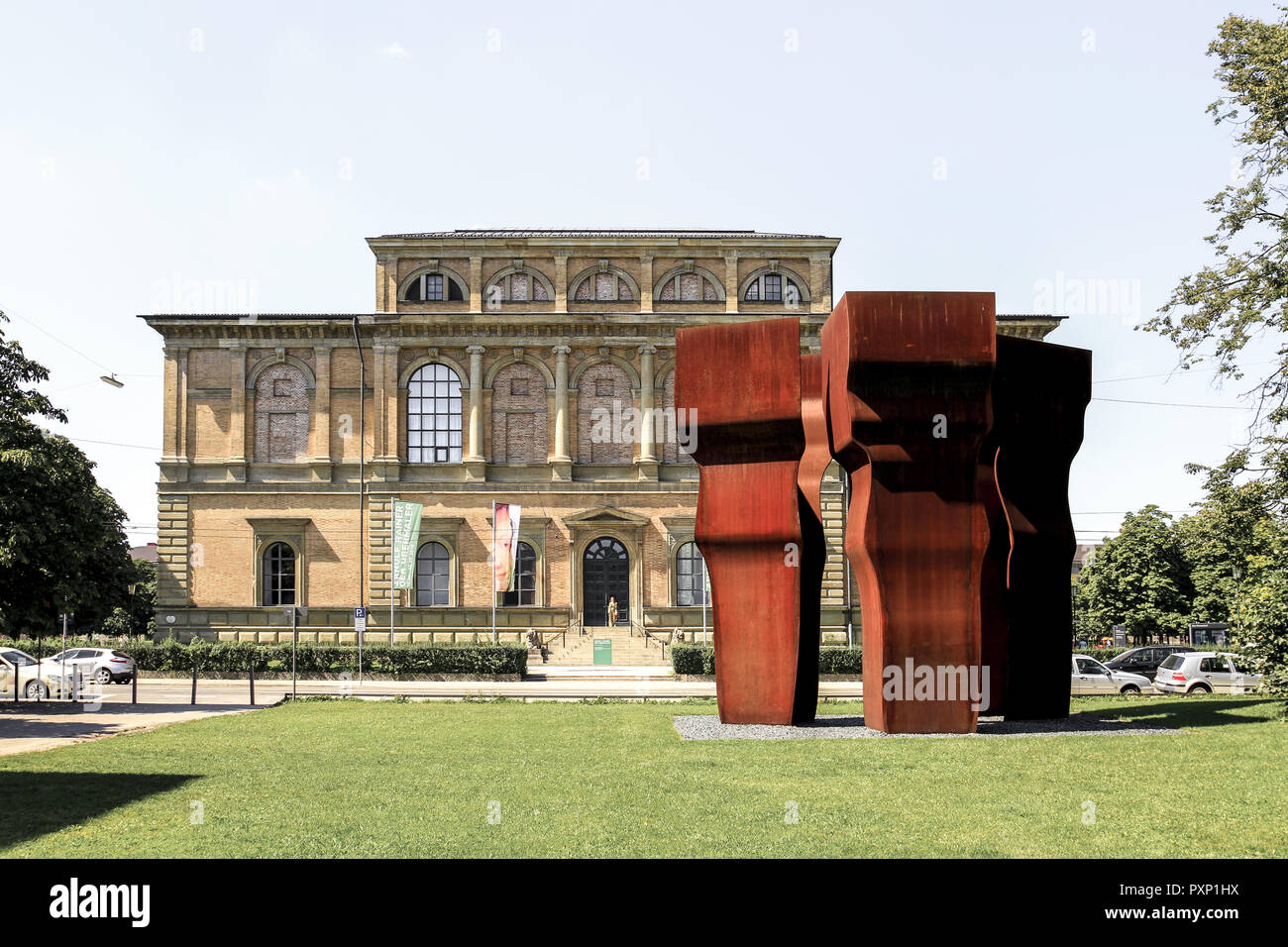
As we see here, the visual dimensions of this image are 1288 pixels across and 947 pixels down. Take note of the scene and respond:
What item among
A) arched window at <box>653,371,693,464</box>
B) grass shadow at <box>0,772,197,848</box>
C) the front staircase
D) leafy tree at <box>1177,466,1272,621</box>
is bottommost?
the front staircase

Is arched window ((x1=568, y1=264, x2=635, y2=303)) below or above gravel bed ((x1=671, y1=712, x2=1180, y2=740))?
above

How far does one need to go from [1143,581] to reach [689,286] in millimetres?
31790

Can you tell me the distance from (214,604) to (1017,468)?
37.1m

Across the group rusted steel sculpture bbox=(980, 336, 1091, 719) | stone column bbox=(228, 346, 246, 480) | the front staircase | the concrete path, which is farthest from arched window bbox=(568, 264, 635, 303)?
rusted steel sculpture bbox=(980, 336, 1091, 719)

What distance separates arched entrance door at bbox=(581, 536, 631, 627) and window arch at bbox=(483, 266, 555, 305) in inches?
443

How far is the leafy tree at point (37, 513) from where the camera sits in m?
23.0

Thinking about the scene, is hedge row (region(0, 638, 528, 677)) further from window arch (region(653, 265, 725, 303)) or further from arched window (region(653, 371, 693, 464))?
window arch (region(653, 265, 725, 303))

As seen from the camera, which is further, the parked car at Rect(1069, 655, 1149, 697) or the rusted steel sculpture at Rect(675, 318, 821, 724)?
the parked car at Rect(1069, 655, 1149, 697)

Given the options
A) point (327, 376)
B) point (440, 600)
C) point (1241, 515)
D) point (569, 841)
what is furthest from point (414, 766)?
point (327, 376)

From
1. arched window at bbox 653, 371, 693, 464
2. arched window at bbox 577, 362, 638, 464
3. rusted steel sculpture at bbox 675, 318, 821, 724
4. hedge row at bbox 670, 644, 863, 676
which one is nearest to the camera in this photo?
rusted steel sculpture at bbox 675, 318, 821, 724

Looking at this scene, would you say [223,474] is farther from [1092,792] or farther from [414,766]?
[1092,792]

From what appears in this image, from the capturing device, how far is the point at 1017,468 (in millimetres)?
19859

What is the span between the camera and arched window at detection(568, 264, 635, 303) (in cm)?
4888
